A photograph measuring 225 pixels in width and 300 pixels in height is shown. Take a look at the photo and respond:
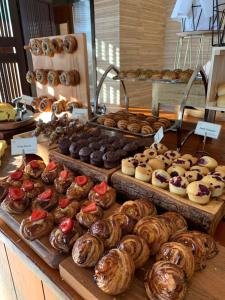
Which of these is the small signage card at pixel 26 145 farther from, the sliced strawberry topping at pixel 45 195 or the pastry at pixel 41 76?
the pastry at pixel 41 76

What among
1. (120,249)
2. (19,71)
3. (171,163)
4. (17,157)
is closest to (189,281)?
(120,249)

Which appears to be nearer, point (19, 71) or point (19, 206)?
point (19, 206)

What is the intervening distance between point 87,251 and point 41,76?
1615 mm

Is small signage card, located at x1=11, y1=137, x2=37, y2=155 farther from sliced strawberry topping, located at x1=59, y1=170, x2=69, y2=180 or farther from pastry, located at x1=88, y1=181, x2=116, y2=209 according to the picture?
pastry, located at x1=88, y1=181, x2=116, y2=209

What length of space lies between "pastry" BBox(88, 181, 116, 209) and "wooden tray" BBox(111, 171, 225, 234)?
73mm

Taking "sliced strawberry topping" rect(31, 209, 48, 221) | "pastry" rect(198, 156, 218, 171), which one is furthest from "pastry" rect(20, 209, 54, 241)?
"pastry" rect(198, 156, 218, 171)

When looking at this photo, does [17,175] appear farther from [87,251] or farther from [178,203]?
[178,203]

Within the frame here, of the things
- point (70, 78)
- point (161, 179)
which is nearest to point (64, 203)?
point (161, 179)

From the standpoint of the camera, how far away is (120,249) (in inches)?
22.6

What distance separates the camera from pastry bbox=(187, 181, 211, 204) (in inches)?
27.9

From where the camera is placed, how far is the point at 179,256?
0.56 metres

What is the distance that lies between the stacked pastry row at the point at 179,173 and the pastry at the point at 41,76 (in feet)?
4.13

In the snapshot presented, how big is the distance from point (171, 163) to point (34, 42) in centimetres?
155

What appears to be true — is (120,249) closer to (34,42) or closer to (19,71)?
(34,42)
